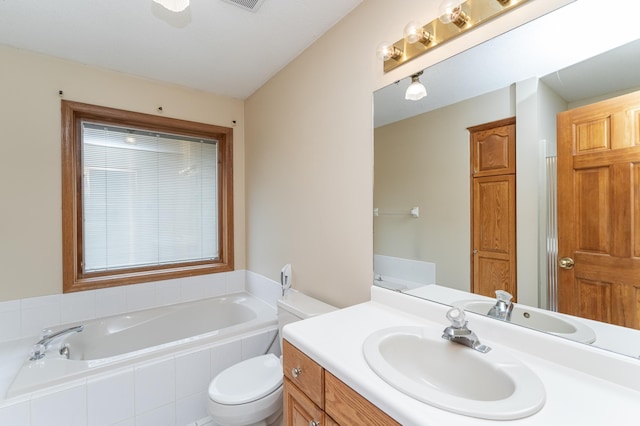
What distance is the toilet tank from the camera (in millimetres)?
1647

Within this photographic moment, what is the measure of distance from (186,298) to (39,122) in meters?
1.71

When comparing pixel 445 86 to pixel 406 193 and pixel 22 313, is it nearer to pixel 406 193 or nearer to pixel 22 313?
pixel 406 193

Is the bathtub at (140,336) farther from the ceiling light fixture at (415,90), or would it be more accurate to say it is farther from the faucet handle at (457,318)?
the ceiling light fixture at (415,90)

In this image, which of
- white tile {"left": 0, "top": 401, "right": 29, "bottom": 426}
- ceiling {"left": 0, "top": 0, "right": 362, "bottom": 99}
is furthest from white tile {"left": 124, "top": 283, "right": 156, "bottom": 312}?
ceiling {"left": 0, "top": 0, "right": 362, "bottom": 99}

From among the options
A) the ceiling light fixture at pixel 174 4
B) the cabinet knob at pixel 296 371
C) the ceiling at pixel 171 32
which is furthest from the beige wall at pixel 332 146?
the ceiling light fixture at pixel 174 4

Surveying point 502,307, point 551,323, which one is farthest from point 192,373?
point 551,323

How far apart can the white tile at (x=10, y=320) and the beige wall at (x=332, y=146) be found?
1.73 meters

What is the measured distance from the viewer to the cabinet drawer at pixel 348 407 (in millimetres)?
728

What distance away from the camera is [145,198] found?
2482 mm

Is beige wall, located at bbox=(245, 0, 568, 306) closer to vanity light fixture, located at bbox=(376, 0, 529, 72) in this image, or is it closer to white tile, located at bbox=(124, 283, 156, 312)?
vanity light fixture, located at bbox=(376, 0, 529, 72)

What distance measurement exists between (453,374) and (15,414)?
1904mm

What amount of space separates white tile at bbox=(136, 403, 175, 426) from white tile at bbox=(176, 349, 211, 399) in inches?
3.0

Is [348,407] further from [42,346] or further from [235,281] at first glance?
[235,281]

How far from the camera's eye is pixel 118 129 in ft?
7.75
